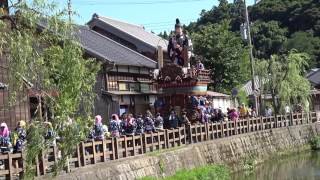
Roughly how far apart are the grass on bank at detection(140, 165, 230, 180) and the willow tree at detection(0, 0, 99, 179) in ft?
28.0

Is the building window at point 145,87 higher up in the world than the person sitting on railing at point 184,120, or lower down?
higher up

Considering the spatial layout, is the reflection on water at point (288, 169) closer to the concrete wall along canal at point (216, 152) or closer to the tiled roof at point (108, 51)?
the concrete wall along canal at point (216, 152)

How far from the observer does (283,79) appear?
36.8 metres

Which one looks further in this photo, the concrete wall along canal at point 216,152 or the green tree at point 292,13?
the green tree at point 292,13

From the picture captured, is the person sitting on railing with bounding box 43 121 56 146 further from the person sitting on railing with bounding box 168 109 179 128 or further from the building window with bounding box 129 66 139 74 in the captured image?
the building window with bounding box 129 66 139 74

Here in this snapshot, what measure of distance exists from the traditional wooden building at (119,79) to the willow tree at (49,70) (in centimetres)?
1591

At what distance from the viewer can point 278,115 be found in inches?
1407

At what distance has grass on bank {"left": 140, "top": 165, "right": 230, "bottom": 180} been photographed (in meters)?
20.2

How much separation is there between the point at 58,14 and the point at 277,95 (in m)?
28.6

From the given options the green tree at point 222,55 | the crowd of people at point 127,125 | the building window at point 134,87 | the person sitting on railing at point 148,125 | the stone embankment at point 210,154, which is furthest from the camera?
the green tree at point 222,55

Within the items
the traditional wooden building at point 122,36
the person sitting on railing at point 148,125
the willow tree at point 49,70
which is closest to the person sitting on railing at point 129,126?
the person sitting on railing at point 148,125

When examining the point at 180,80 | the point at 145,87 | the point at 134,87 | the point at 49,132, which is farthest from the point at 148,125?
the point at 49,132

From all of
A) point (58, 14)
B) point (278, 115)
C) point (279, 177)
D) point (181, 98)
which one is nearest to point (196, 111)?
point (181, 98)

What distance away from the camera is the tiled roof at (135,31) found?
4103cm
